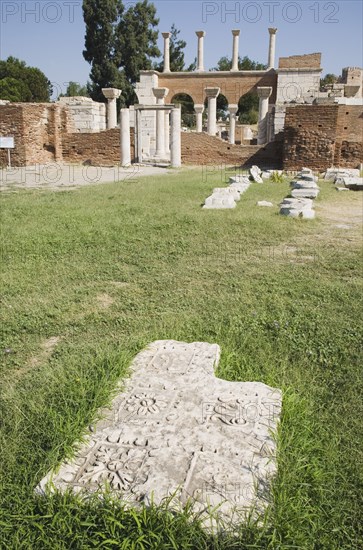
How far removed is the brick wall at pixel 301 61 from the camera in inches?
1056

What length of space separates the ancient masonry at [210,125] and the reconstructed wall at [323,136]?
0.09 feet

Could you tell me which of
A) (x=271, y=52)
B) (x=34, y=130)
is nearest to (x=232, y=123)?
(x=271, y=52)

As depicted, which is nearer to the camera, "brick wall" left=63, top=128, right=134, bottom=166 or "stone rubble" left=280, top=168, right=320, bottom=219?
"stone rubble" left=280, top=168, right=320, bottom=219

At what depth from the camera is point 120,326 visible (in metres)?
3.67

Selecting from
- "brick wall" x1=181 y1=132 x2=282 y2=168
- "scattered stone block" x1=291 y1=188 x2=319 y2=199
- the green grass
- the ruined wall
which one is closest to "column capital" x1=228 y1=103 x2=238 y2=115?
"brick wall" x1=181 y1=132 x2=282 y2=168

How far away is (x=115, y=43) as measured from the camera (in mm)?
39781

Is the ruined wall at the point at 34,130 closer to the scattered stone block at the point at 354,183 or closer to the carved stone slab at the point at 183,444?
the scattered stone block at the point at 354,183

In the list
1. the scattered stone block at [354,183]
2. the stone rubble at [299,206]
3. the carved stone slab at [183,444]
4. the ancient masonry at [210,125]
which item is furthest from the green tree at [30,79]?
the carved stone slab at [183,444]

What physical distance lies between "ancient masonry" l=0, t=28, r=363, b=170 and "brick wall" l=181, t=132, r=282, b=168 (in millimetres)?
37

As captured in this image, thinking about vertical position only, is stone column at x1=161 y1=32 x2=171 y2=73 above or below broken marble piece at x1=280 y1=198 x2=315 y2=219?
above

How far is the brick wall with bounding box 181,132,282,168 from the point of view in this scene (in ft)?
59.6

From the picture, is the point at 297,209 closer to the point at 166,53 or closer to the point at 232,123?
the point at 232,123

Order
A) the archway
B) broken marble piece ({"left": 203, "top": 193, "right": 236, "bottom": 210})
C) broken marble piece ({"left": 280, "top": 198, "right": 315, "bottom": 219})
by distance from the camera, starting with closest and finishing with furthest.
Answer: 1. broken marble piece ({"left": 280, "top": 198, "right": 315, "bottom": 219})
2. broken marble piece ({"left": 203, "top": 193, "right": 236, "bottom": 210})
3. the archway

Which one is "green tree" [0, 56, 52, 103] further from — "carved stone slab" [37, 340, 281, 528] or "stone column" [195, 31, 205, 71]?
"carved stone slab" [37, 340, 281, 528]
